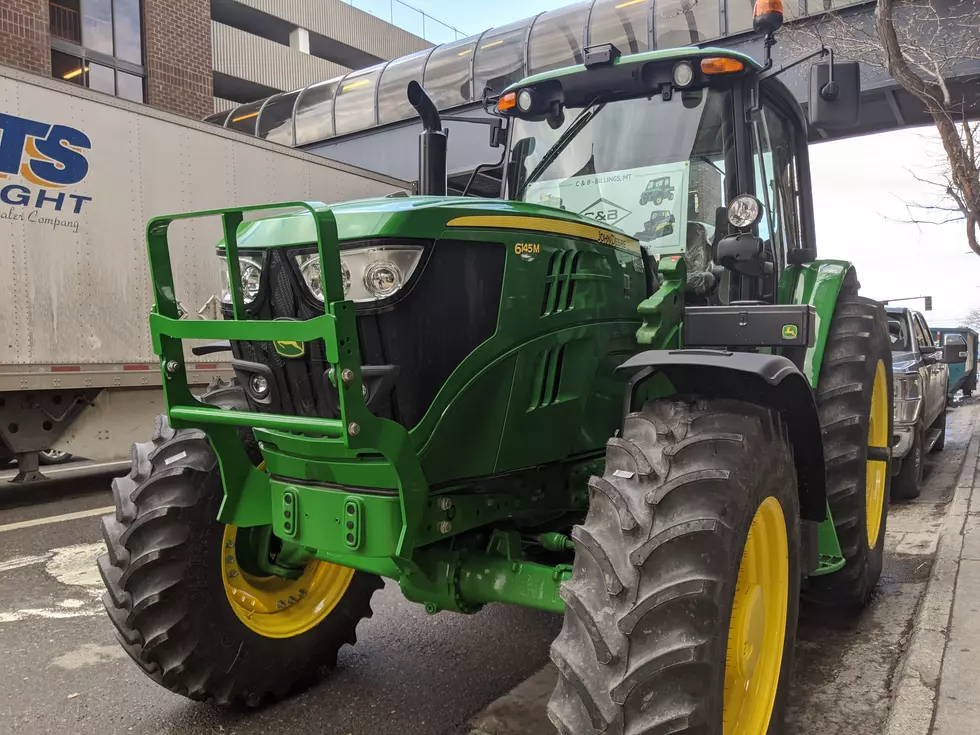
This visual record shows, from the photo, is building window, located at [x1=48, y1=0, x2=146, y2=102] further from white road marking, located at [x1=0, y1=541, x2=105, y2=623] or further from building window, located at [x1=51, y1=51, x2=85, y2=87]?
white road marking, located at [x1=0, y1=541, x2=105, y2=623]

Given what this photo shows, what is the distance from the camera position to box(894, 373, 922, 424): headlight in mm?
7711

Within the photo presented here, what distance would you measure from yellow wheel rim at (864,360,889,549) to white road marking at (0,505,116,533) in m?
5.78

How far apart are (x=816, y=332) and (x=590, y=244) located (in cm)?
170

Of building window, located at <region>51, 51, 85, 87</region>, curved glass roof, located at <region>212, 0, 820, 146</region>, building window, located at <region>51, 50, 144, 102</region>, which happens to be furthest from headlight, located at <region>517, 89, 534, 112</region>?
building window, located at <region>51, 51, 85, 87</region>

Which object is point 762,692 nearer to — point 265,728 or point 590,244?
point 590,244

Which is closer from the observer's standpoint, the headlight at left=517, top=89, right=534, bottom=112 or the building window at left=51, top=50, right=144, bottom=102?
the headlight at left=517, top=89, right=534, bottom=112

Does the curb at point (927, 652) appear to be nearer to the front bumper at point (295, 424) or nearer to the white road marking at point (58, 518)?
the front bumper at point (295, 424)

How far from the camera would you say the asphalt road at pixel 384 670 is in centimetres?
314

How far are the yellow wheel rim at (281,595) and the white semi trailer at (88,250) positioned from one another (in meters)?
3.26

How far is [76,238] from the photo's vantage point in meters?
7.06

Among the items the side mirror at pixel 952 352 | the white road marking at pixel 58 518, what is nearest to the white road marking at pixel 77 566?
the white road marking at pixel 58 518

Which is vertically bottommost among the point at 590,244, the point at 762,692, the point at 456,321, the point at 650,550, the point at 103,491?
the point at 103,491

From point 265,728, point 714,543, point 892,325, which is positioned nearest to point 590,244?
point 714,543

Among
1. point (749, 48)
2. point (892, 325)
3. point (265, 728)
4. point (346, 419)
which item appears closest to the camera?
point (346, 419)
